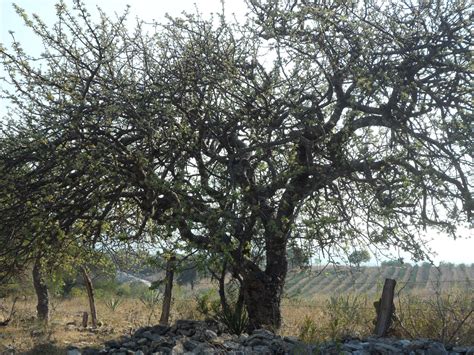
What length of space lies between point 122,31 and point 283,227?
3.86 metres

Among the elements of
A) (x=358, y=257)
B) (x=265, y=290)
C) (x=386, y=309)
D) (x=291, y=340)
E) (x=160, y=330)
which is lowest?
(x=291, y=340)

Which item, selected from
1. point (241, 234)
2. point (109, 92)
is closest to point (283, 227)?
point (241, 234)

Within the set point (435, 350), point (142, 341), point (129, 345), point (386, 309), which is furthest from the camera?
point (386, 309)

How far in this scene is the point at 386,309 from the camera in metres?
9.07

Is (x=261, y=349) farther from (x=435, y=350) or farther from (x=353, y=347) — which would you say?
(x=435, y=350)

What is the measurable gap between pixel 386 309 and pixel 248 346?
229 cm

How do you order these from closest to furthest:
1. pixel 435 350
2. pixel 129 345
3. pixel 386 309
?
pixel 435 350 → pixel 129 345 → pixel 386 309

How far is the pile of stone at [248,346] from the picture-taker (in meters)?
7.68

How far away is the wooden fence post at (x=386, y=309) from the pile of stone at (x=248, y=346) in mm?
759

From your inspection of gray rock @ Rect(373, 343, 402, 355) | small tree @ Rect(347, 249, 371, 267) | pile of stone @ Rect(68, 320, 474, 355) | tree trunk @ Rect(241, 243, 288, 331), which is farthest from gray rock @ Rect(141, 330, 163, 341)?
small tree @ Rect(347, 249, 371, 267)

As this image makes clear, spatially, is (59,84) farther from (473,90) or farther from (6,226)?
(473,90)

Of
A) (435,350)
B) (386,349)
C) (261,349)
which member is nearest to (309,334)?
(261,349)

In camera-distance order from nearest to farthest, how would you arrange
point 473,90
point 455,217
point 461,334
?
point 473,90
point 455,217
point 461,334

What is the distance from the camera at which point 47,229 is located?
8.98 m
